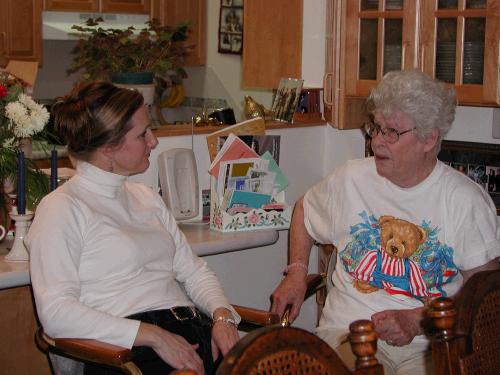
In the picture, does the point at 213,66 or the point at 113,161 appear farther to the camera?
the point at 213,66

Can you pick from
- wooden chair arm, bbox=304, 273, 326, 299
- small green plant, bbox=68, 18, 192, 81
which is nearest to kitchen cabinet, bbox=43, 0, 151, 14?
small green plant, bbox=68, 18, 192, 81

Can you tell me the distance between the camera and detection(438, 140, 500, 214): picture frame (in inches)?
112

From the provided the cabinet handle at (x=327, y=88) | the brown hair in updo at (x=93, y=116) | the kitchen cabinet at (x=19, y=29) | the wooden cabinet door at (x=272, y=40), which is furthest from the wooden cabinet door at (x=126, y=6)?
the brown hair in updo at (x=93, y=116)

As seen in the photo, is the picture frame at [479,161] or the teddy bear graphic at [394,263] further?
the picture frame at [479,161]

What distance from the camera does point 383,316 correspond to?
86.0 inches

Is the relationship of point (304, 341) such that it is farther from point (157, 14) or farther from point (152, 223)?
point (157, 14)

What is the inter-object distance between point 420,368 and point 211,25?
127 inches

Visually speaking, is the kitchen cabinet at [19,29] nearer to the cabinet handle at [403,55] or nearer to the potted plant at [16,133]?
the potted plant at [16,133]

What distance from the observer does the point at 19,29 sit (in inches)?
180

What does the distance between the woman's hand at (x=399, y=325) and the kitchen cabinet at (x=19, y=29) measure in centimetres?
303

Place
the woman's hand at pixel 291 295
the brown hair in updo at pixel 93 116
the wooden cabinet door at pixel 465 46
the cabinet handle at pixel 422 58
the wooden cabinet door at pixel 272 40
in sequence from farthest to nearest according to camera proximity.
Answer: the wooden cabinet door at pixel 272 40 < the cabinet handle at pixel 422 58 < the wooden cabinet door at pixel 465 46 < the woman's hand at pixel 291 295 < the brown hair in updo at pixel 93 116

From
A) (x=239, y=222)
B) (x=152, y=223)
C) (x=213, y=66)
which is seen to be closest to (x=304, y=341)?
(x=152, y=223)

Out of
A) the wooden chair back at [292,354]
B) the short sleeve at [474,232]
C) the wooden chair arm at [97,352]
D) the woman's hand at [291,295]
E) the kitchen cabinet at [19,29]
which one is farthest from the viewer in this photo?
the kitchen cabinet at [19,29]

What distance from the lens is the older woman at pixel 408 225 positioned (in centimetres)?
224
